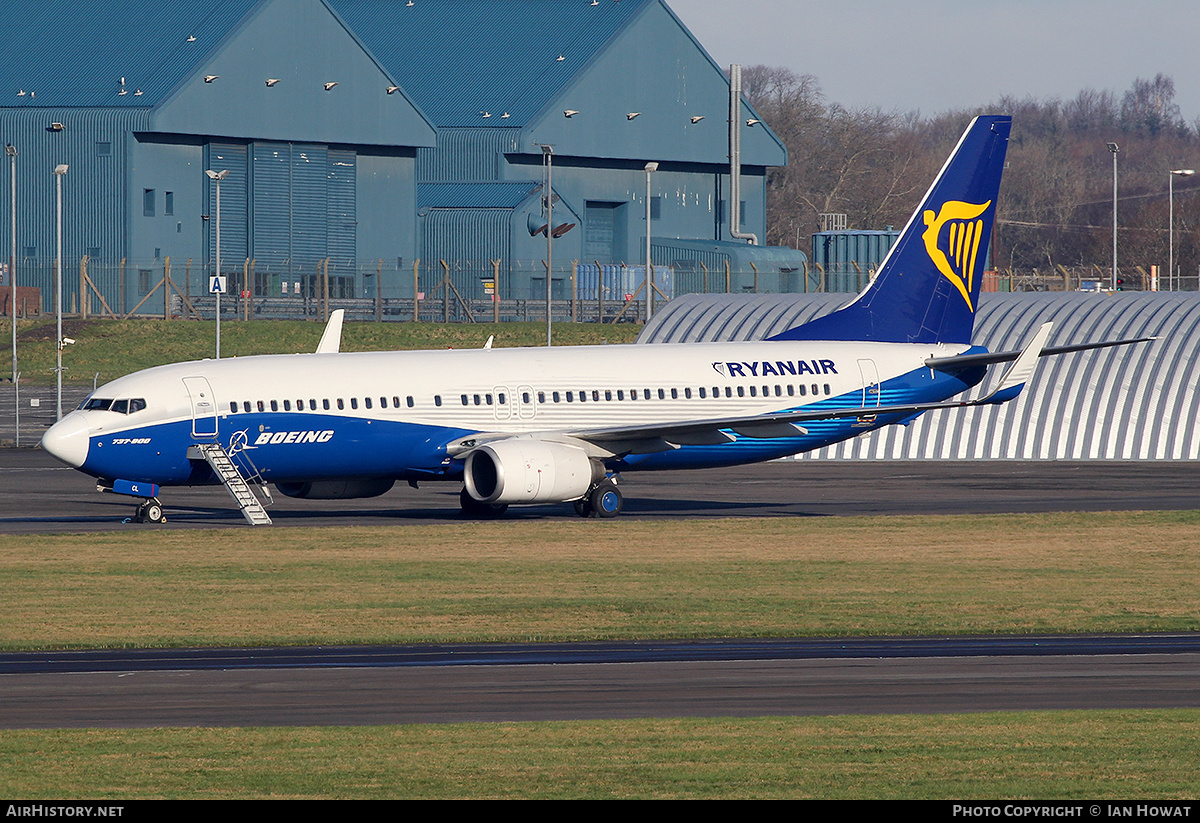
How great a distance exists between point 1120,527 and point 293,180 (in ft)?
248

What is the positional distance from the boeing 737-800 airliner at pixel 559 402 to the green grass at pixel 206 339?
4723 cm

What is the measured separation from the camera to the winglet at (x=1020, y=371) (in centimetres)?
4194

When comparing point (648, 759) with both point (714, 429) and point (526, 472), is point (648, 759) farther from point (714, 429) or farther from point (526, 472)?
point (714, 429)

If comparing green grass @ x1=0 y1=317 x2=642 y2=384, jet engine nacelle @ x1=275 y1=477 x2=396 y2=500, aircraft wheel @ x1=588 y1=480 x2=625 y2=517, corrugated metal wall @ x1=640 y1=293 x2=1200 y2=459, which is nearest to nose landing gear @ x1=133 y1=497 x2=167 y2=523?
jet engine nacelle @ x1=275 y1=477 x2=396 y2=500

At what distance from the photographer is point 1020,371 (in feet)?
140

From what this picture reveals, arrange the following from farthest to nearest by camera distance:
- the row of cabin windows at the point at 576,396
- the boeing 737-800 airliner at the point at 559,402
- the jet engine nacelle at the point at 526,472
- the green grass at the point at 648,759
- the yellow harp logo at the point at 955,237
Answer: the yellow harp logo at the point at 955,237 → the row of cabin windows at the point at 576,396 → the boeing 737-800 airliner at the point at 559,402 → the jet engine nacelle at the point at 526,472 → the green grass at the point at 648,759

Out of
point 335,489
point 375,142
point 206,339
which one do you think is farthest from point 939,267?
point 375,142

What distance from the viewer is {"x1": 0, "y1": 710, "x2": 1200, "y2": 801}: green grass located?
51.1 feet

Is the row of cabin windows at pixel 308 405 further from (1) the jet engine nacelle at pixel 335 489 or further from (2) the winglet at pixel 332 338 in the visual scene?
(2) the winglet at pixel 332 338

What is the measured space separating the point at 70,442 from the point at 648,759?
25.8 m

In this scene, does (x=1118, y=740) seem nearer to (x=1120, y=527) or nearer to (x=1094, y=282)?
(x=1120, y=527)

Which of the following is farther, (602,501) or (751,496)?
(751,496)

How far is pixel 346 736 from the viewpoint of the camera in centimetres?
1805

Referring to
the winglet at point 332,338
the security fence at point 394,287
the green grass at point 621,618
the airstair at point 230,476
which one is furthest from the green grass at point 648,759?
the security fence at point 394,287
